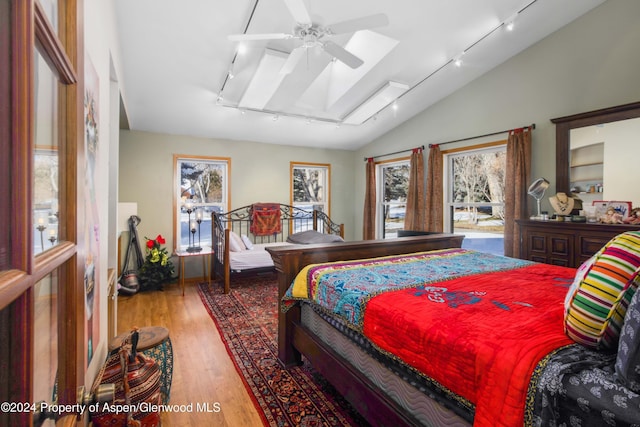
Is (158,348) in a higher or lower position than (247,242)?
lower

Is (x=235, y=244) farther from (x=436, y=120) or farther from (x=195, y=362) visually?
(x=436, y=120)

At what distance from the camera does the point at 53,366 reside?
577 mm

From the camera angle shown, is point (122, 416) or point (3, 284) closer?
point (3, 284)

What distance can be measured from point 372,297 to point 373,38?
2.94m

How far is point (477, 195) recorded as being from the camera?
15.3 feet

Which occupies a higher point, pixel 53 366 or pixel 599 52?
pixel 599 52

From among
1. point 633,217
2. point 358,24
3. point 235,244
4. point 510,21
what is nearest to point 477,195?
point 633,217

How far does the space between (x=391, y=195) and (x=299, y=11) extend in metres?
4.40

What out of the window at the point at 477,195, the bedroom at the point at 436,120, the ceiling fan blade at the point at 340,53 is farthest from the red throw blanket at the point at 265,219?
the ceiling fan blade at the point at 340,53

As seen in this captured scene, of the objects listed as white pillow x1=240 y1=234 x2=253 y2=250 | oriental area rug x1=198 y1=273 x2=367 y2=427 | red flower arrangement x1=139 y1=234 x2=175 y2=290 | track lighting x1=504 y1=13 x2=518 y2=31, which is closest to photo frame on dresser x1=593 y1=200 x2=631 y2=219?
track lighting x1=504 y1=13 x2=518 y2=31

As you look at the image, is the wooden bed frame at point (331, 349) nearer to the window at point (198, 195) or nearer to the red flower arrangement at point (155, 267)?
the red flower arrangement at point (155, 267)

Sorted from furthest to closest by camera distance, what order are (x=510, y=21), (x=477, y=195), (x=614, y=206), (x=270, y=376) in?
(x=477, y=195) < (x=510, y=21) < (x=614, y=206) < (x=270, y=376)

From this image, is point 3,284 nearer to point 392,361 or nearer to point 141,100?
point 392,361

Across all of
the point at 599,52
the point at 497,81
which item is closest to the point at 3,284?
the point at 599,52
